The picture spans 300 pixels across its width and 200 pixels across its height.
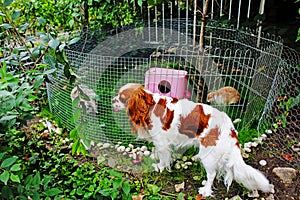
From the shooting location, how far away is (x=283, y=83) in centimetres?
272

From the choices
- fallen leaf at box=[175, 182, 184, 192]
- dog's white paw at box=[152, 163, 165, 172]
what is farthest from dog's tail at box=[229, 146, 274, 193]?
dog's white paw at box=[152, 163, 165, 172]

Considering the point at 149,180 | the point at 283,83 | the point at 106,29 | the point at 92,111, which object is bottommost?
the point at 149,180

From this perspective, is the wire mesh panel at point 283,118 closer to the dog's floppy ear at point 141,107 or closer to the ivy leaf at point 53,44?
the dog's floppy ear at point 141,107

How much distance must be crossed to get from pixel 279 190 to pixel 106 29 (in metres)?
2.39

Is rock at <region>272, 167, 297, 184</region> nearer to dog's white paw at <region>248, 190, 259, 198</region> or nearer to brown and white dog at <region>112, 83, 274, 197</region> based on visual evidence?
brown and white dog at <region>112, 83, 274, 197</region>

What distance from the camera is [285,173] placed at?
2.31 metres

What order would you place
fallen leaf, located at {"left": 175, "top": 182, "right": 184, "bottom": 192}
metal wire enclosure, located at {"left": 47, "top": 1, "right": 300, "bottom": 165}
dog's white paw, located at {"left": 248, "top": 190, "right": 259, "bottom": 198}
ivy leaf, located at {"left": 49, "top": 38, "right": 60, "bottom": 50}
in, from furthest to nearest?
metal wire enclosure, located at {"left": 47, "top": 1, "right": 300, "bottom": 165}, fallen leaf, located at {"left": 175, "top": 182, "right": 184, "bottom": 192}, dog's white paw, located at {"left": 248, "top": 190, "right": 259, "bottom": 198}, ivy leaf, located at {"left": 49, "top": 38, "right": 60, "bottom": 50}

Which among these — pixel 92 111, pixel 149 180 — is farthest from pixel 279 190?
pixel 92 111

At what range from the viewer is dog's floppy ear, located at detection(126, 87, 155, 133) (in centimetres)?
219

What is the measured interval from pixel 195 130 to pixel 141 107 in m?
0.41

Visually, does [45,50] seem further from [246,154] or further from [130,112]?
[246,154]

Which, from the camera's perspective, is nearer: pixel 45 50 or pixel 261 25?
pixel 45 50

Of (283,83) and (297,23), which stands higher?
(297,23)

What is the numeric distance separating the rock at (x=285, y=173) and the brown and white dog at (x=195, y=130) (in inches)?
6.7
